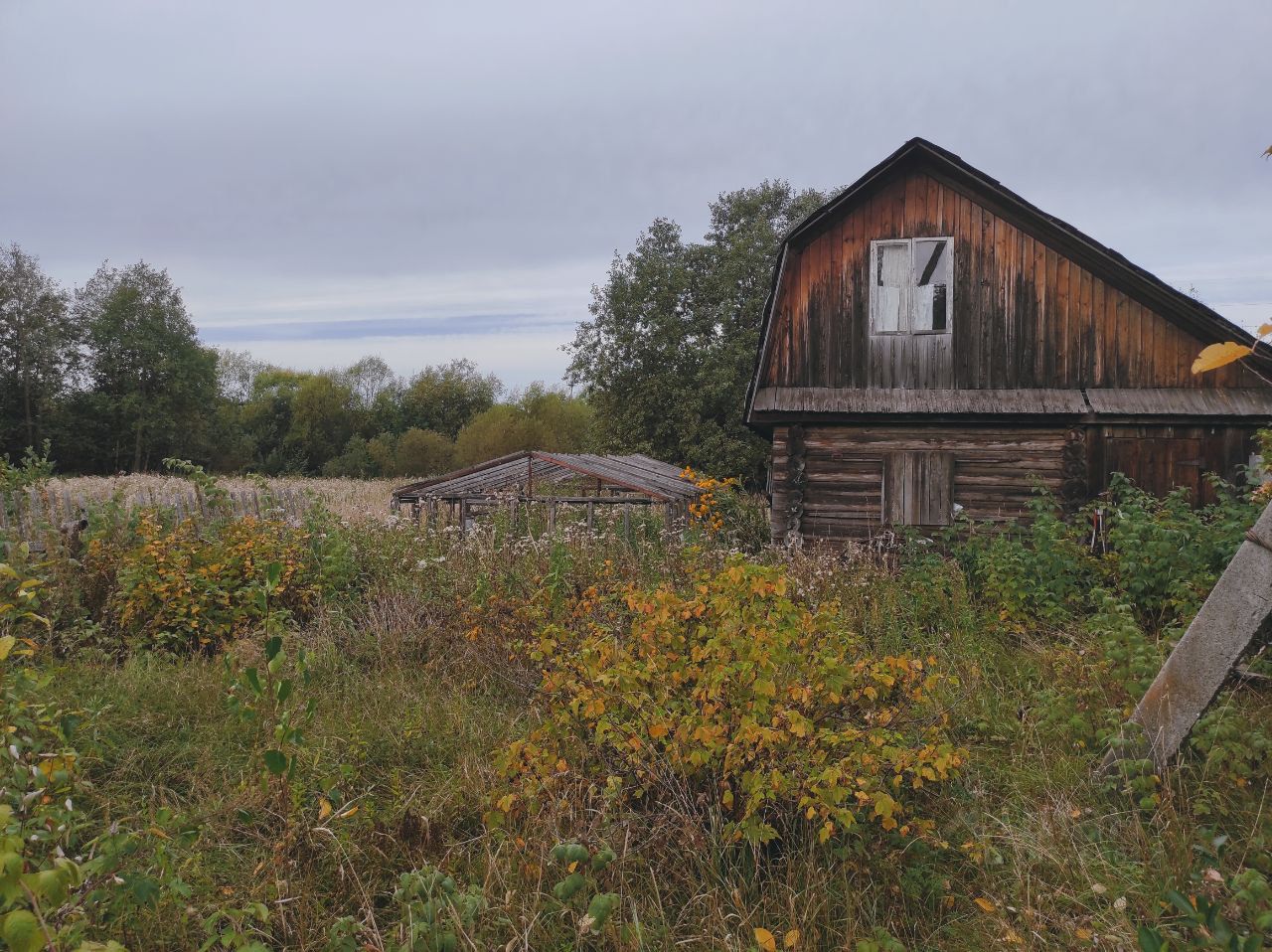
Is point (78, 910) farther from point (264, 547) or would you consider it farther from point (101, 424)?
point (101, 424)

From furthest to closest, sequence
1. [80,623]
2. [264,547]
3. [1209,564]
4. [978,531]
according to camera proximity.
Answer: [978,531], [264,547], [80,623], [1209,564]

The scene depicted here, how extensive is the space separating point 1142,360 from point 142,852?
12265 mm

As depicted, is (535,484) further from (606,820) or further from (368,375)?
(368,375)

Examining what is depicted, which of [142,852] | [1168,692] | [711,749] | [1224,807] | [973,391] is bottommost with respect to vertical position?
[142,852]

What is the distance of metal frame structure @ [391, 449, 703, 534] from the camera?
15727mm

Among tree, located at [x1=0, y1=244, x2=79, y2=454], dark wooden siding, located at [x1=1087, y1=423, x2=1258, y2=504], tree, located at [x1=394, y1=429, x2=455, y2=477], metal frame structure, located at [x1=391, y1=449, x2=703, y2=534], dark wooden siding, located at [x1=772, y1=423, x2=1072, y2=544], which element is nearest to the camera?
dark wooden siding, located at [x1=1087, y1=423, x2=1258, y2=504]

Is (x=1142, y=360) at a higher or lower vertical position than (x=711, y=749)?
higher

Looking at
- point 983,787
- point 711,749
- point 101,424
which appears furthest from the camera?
point 101,424

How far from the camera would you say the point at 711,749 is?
3.23 meters

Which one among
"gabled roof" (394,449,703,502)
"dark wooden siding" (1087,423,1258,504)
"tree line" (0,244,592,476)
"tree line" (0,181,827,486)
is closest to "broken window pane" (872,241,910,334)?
"dark wooden siding" (1087,423,1258,504)

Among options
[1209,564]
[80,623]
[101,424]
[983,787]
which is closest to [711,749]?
[983,787]

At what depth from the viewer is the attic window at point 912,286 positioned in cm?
1173

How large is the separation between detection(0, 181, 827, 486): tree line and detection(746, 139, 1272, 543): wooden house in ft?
51.6

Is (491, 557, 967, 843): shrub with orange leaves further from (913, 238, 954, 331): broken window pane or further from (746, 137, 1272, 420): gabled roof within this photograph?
(913, 238, 954, 331): broken window pane
